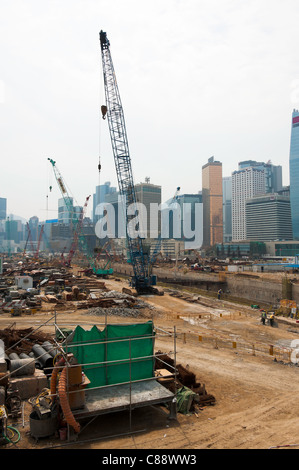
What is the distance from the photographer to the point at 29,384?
40.9 ft

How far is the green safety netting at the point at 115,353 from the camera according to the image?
1176cm

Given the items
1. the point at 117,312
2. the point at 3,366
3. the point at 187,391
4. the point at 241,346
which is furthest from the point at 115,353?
the point at 117,312

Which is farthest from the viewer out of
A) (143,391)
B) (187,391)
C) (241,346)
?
(241,346)


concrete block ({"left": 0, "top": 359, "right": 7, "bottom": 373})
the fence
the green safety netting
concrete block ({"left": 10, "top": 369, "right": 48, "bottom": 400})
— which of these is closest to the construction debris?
the green safety netting

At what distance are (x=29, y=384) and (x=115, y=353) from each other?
11.7 ft

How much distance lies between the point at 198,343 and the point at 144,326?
33.4 ft

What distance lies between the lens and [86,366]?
38.3 ft

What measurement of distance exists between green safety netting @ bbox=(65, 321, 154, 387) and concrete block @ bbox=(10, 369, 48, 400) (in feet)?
5.65

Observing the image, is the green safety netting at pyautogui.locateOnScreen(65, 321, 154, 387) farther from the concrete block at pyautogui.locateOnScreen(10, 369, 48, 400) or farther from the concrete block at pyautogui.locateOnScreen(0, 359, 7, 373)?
the concrete block at pyautogui.locateOnScreen(0, 359, 7, 373)

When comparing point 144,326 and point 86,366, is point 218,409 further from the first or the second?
point 86,366

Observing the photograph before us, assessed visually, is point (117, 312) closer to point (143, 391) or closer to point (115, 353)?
point (115, 353)

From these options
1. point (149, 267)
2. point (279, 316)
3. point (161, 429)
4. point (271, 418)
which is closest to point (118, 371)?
point (161, 429)

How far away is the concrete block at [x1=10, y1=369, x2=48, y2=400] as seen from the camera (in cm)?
1229
